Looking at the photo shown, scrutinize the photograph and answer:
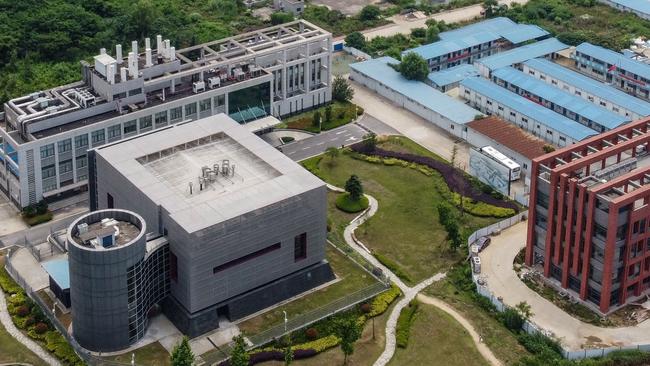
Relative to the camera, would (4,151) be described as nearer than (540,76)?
Yes

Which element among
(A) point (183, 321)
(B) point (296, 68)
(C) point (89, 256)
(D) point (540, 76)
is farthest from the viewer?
(D) point (540, 76)

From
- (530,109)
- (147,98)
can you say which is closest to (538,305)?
(530,109)

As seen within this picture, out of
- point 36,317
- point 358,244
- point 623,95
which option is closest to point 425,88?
point 623,95

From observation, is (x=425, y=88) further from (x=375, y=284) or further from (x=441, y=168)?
(x=375, y=284)

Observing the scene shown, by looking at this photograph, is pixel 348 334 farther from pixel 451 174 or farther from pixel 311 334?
pixel 451 174

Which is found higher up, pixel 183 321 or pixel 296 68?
pixel 296 68

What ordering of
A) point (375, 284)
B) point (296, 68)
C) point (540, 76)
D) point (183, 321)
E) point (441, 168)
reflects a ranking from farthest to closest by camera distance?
point (540, 76)
point (296, 68)
point (441, 168)
point (375, 284)
point (183, 321)
